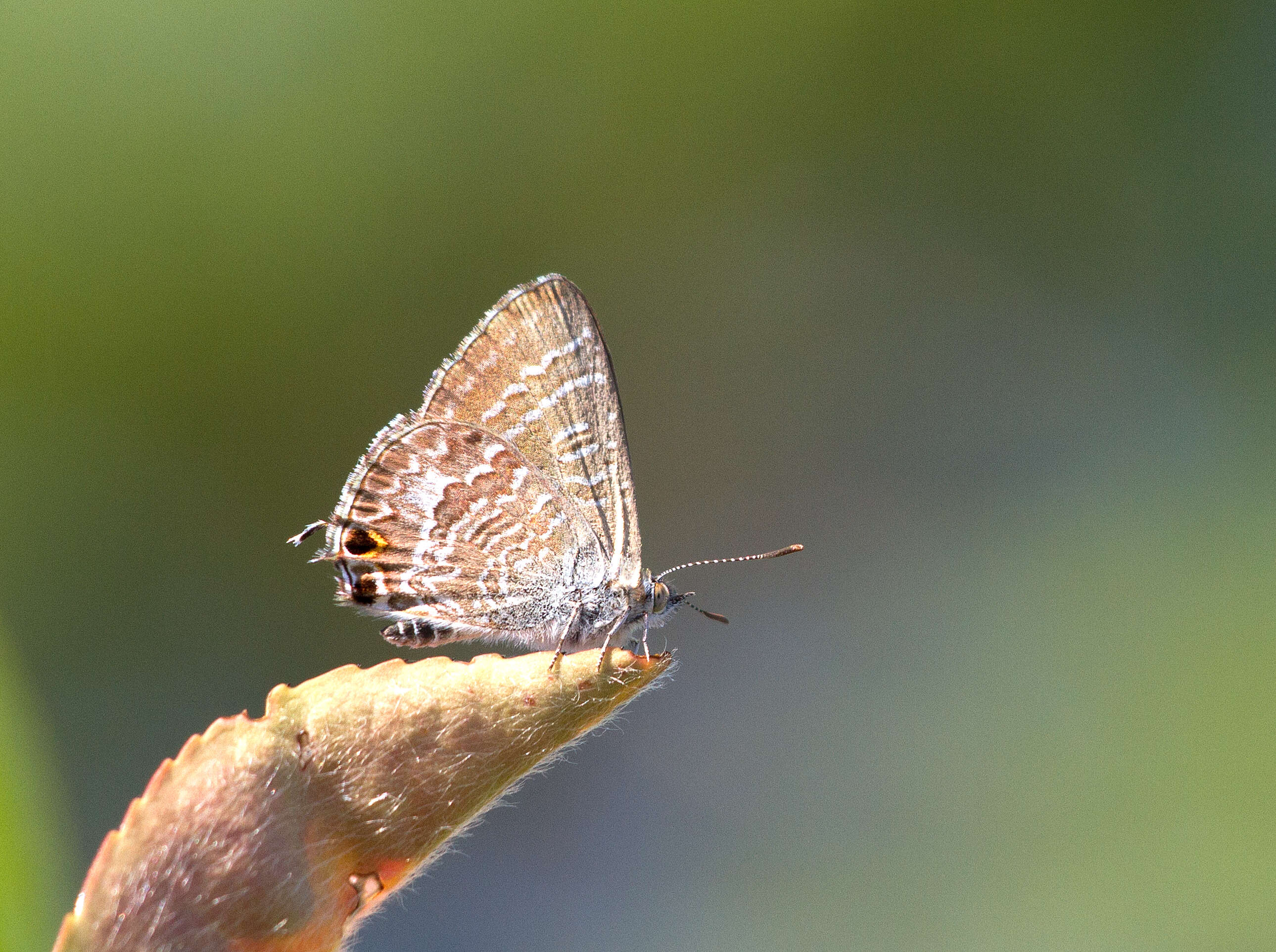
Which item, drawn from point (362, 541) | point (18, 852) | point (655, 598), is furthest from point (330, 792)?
point (655, 598)

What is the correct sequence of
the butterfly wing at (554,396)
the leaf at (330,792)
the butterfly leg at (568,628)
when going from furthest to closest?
the butterfly leg at (568,628) < the butterfly wing at (554,396) < the leaf at (330,792)

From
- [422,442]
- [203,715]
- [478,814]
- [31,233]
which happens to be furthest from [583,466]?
[203,715]

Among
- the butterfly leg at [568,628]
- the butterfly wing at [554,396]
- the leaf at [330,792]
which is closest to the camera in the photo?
the leaf at [330,792]

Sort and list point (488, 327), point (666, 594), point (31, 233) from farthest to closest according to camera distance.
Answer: point (31, 233)
point (666, 594)
point (488, 327)

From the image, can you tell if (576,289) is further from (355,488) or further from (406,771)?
(406,771)

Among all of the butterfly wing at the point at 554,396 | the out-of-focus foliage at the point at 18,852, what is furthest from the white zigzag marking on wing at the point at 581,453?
the out-of-focus foliage at the point at 18,852

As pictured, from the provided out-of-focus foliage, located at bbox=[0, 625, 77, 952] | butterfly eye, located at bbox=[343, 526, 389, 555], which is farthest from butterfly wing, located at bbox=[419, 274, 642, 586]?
out-of-focus foliage, located at bbox=[0, 625, 77, 952]

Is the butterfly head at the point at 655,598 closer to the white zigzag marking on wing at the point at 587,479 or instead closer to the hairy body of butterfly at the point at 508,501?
the hairy body of butterfly at the point at 508,501
